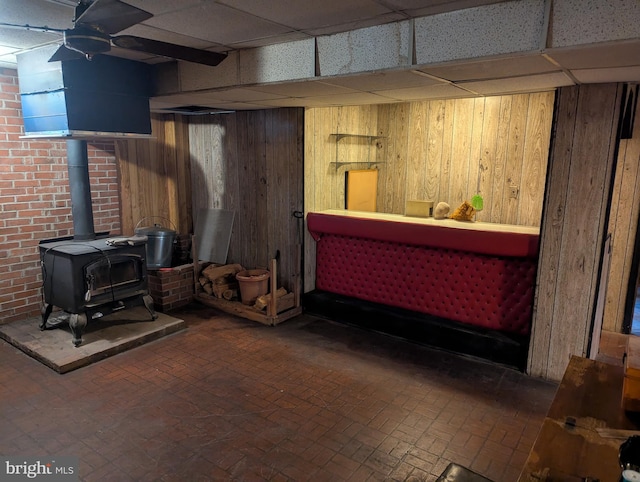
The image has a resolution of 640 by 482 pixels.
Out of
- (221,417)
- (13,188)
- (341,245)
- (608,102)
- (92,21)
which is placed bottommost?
(221,417)

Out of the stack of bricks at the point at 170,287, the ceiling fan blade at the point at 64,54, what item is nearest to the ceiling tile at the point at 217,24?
the ceiling fan blade at the point at 64,54

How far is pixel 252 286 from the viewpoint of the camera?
5020 mm

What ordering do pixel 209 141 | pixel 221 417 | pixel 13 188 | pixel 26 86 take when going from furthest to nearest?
pixel 209 141 → pixel 13 188 → pixel 26 86 → pixel 221 417

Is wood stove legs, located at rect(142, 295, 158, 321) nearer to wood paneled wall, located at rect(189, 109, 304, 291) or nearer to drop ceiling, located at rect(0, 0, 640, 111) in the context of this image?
wood paneled wall, located at rect(189, 109, 304, 291)

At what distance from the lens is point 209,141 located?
5.64m

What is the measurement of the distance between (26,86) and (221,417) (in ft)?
10.5

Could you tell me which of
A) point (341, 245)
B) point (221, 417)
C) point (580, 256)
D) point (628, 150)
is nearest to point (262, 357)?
point (221, 417)

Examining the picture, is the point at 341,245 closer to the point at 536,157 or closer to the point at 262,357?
the point at 262,357

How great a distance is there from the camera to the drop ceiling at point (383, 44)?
2.16 meters

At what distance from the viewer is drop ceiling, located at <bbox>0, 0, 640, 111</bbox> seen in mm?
2158

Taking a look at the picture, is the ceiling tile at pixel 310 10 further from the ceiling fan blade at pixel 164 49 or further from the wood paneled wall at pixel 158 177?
the wood paneled wall at pixel 158 177

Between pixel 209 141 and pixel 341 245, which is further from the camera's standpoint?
pixel 209 141

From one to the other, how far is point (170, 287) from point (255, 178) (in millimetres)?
1636

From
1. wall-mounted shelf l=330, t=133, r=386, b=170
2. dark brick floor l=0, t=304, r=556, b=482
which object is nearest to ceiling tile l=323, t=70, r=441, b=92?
wall-mounted shelf l=330, t=133, r=386, b=170
